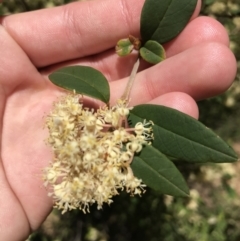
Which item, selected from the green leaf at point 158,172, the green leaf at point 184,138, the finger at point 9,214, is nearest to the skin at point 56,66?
the finger at point 9,214

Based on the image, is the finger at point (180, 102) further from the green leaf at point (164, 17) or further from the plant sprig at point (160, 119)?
the green leaf at point (164, 17)

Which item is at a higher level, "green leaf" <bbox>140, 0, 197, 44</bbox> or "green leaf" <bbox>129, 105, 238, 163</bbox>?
"green leaf" <bbox>140, 0, 197, 44</bbox>

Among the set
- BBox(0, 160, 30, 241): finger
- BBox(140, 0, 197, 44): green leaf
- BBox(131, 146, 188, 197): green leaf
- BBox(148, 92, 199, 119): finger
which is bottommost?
BBox(0, 160, 30, 241): finger

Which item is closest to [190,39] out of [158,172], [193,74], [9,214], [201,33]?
[201,33]

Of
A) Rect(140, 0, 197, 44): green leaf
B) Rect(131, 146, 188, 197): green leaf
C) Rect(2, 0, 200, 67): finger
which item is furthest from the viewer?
Rect(2, 0, 200, 67): finger

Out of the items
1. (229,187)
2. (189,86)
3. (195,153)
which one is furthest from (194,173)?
(195,153)

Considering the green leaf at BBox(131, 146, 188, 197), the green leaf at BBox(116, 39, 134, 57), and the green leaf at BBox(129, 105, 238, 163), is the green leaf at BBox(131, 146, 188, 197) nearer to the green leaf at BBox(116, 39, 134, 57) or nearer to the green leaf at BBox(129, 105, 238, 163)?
the green leaf at BBox(129, 105, 238, 163)

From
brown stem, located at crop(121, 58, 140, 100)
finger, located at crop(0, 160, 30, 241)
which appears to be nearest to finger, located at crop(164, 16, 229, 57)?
brown stem, located at crop(121, 58, 140, 100)
